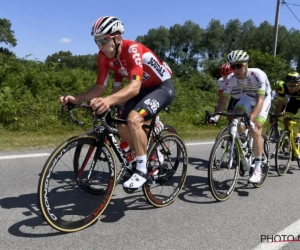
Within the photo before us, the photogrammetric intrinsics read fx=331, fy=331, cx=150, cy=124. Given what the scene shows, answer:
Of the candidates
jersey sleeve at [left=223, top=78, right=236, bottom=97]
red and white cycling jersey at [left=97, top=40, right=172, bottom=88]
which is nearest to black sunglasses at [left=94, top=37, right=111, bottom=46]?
red and white cycling jersey at [left=97, top=40, right=172, bottom=88]

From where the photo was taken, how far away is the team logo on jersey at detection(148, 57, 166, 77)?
3971 millimetres

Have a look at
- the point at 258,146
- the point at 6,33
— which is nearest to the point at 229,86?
the point at 258,146

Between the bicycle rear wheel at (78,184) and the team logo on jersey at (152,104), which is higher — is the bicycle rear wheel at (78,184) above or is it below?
below

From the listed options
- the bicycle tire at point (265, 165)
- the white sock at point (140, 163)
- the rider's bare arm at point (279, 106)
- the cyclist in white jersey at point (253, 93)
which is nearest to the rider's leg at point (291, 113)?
the rider's bare arm at point (279, 106)

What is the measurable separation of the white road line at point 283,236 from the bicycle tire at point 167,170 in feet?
4.31

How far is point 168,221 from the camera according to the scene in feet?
12.2

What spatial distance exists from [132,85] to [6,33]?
186ft

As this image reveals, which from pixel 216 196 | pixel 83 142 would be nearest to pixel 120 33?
pixel 83 142

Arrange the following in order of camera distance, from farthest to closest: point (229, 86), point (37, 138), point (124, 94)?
point (37, 138) < point (229, 86) < point (124, 94)

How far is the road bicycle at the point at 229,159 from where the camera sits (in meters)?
4.46

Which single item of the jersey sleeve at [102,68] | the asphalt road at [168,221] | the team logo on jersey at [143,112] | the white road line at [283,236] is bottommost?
the white road line at [283,236]

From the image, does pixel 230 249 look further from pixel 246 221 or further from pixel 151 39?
pixel 151 39

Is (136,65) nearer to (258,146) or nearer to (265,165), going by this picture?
(258,146)

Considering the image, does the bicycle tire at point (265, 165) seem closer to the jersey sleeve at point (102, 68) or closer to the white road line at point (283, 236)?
the white road line at point (283, 236)
